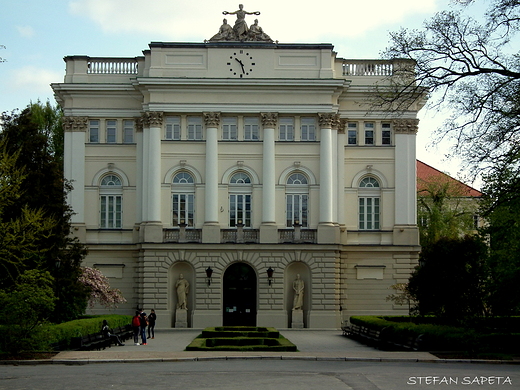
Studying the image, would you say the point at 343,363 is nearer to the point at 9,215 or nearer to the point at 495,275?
the point at 495,275

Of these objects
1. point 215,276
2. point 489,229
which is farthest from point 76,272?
point 489,229

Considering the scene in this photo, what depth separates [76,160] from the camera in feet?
189

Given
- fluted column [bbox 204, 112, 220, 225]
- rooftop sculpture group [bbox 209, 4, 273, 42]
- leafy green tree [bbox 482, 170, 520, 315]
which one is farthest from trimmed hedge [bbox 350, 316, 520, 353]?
rooftop sculpture group [bbox 209, 4, 273, 42]

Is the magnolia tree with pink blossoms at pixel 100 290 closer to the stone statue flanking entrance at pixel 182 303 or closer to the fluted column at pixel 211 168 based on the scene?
the stone statue flanking entrance at pixel 182 303

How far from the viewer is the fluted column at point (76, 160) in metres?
57.2

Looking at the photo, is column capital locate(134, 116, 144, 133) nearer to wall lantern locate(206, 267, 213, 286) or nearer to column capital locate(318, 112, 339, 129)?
wall lantern locate(206, 267, 213, 286)

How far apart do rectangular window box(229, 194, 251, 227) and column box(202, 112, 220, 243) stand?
1.04 metres

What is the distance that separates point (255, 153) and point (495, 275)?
19.8 metres

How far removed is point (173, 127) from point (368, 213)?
13.7 meters

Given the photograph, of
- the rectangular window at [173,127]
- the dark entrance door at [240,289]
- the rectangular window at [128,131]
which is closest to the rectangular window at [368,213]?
the dark entrance door at [240,289]

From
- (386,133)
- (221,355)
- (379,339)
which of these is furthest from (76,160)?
(221,355)

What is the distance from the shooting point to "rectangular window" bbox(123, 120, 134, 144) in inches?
2311

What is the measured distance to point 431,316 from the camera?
4962 centimetres

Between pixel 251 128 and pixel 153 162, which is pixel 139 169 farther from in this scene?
pixel 251 128
